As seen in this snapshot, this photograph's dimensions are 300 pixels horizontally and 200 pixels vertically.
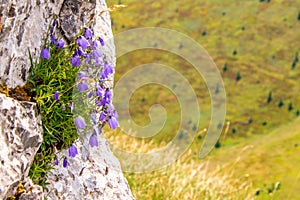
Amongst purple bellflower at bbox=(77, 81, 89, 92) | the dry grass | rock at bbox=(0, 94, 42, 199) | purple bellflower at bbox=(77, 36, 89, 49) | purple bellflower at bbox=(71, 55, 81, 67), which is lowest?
the dry grass

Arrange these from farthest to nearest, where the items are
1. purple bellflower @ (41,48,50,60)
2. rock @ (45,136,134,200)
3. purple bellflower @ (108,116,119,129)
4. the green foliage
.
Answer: rock @ (45,136,134,200) → purple bellflower @ (108,116,119,129) → purple bellflower @ (41,48,50,60) → the green foliage

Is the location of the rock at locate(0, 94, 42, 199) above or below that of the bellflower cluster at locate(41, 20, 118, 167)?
below

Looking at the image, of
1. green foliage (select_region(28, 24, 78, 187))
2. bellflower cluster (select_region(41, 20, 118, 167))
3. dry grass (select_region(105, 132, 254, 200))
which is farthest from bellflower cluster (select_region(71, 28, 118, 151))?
dry grass (select_region(105, 132, 254, 200))

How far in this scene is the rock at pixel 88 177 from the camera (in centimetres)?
680

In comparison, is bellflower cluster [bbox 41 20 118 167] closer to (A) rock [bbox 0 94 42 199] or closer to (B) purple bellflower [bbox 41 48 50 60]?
(B) purple bellflower [bbox 41 48 50 60]

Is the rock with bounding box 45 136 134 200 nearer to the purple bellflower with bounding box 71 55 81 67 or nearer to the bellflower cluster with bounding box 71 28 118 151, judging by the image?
the bellflower cluster with bounding box 71 28 118 151

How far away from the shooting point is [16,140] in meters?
5.52

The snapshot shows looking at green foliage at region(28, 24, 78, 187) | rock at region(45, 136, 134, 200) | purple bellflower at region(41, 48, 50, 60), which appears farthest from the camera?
rock at region(45, 136, 134, 200)

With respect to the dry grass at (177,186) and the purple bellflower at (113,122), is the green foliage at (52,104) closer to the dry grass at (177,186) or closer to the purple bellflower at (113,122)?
the purple bellflower at (113,122)

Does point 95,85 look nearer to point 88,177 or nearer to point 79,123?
point 79,123

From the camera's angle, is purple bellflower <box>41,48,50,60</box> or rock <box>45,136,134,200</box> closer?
purple bellflower <box>41,48,50,60</box>

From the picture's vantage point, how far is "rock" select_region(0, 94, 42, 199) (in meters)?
5.33

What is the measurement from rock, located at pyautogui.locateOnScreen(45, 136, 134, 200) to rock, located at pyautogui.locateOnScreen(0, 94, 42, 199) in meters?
0.80

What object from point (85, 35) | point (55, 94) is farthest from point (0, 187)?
point (85, 35)
